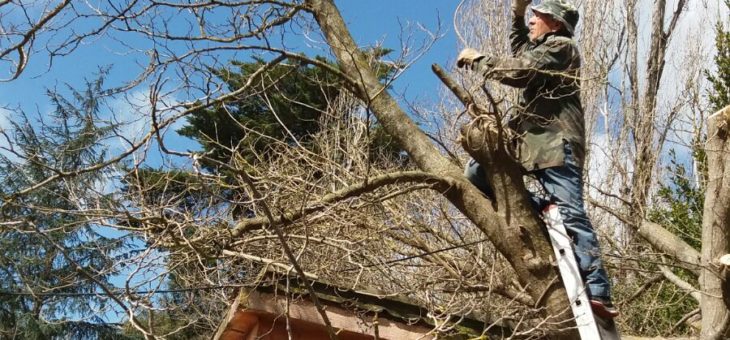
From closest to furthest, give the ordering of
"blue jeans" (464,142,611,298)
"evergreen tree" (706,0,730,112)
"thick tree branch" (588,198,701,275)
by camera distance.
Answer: "blue jeans" (464,142,611,298) < "thick tree branch" (588,198,701,275) < "evergreen tree" (706,0,730,112)

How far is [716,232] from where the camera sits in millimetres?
4676

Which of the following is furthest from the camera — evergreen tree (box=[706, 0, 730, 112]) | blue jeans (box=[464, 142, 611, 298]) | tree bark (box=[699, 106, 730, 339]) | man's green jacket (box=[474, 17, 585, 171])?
evergreen tree (box=[706, 0, 730, 112])

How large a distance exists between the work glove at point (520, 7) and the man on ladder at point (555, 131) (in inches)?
2.3

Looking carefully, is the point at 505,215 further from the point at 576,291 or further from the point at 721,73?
the point at 721,73

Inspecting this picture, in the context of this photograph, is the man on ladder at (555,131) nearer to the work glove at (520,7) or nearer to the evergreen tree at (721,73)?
the work glove at (520,7)

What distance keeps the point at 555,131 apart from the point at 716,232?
4.28 feet

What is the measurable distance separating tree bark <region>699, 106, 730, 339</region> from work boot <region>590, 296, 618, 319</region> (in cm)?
103

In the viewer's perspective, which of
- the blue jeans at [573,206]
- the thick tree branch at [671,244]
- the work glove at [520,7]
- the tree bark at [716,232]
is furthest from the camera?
the thick tree branch at [671,244]

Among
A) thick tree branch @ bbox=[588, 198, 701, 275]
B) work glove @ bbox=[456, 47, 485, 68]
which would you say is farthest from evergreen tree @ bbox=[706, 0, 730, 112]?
work glove @ bbox=[456, 47, 485, 68]

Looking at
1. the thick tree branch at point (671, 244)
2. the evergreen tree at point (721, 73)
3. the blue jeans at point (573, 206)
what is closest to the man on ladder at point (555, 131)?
the blue jeans at point (573, 206)

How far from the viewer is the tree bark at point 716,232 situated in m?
4.61

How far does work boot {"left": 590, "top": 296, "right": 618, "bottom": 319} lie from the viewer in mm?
3730

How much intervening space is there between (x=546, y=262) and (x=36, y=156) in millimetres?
2423

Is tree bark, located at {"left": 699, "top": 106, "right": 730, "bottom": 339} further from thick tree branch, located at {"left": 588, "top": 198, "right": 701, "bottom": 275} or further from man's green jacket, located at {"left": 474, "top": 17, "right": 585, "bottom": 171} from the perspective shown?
man's green jacket, located at {"left": 474, "top": 17, "right": 585, "bottom": 171}
